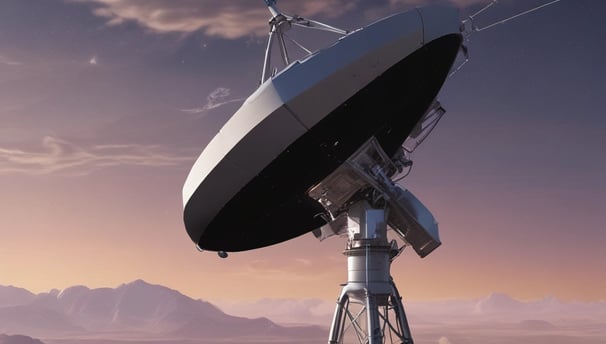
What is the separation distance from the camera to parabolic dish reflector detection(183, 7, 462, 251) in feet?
97.0

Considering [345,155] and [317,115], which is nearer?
[317,115]

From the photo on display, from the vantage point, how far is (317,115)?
29.8 meters

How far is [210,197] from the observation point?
3256 cm

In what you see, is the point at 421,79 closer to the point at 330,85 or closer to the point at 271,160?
the point at 330,85

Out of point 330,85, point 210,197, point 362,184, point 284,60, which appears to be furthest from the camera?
point 284,60

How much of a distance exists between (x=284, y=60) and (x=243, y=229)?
8.26m

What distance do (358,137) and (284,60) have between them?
6.60 meters

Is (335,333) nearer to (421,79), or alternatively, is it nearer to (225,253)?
(225,253)

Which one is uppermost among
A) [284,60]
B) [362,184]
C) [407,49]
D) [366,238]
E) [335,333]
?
[284,60]

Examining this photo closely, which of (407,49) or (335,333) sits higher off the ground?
(407,49)

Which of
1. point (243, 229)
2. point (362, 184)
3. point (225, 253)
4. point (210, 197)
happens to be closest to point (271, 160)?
point (210, 197)

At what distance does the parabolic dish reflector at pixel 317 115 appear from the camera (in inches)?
1164

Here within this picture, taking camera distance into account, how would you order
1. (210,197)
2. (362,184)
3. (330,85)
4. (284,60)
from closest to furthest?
1. (330,85)
2. (210,197)
3. (362,184)
4. (284,60)

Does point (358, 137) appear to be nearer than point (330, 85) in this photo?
No
